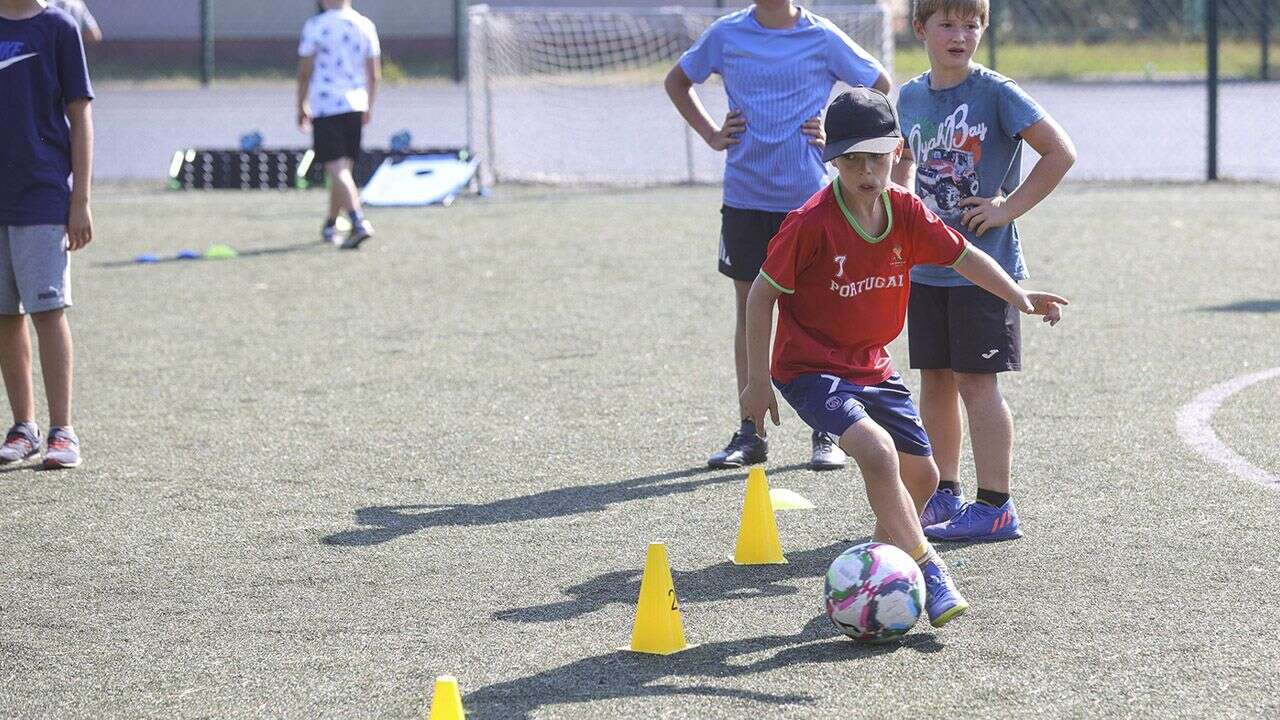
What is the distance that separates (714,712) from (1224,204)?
12205 millimetres

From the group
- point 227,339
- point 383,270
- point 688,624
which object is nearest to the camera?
point 688,624

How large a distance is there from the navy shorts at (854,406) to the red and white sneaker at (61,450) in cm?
315

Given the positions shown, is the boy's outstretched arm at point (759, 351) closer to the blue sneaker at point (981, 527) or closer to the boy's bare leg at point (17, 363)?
the blue sneaker at point (981, 527)

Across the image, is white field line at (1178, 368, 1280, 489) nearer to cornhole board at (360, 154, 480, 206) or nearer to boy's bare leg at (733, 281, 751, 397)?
boy's bare leg at (733, 281, 751, 397)

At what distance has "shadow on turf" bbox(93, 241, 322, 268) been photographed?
12125 millimetres

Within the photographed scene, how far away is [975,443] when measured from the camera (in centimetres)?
530

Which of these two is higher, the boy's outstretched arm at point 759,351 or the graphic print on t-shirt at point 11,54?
the graphic print on t-shirt at point 11,54

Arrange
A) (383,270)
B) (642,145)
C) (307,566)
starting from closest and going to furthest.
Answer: (307,566) → (383,270) → (642,145)

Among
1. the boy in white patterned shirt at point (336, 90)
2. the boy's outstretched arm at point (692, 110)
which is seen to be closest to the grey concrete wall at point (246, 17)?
the boy in white patterned shirt at point (336, 90)

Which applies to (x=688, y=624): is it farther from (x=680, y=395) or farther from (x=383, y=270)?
(x=383, y=270)

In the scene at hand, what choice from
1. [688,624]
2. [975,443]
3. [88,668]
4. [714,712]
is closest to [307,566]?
[88,668]

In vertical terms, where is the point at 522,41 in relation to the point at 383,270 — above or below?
above

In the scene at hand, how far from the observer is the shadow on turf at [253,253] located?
477 inches

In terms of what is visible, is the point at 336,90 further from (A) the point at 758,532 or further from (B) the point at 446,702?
(B) the point at 446,702
